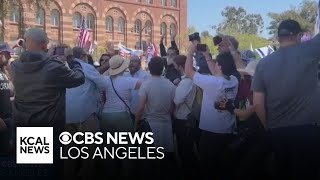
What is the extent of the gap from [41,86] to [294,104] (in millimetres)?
2215

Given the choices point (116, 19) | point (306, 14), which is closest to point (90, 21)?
point (116, 19)

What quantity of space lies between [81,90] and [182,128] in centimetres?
139

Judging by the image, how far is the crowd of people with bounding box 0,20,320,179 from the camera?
407 centimetres

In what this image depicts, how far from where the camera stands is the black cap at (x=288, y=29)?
4152 mm

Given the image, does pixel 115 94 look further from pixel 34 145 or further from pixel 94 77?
pixel 34 145

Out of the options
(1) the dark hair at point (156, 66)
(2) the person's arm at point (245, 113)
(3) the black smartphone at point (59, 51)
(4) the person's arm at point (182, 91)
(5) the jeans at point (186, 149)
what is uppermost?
(3) the black smartphone at point (59, 51)

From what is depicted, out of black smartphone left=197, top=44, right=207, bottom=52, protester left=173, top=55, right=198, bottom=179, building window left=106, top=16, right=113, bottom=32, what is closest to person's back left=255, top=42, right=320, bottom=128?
black smartphone left=197, top=44, right=207, bottom=52

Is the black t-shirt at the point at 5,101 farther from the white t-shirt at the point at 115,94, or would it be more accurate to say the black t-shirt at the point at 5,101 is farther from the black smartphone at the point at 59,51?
the white t-shirt at the point at 115,94

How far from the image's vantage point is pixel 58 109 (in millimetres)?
4633

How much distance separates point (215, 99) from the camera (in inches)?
201

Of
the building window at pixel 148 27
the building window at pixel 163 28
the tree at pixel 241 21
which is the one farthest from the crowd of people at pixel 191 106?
the tree at pixel 241 21

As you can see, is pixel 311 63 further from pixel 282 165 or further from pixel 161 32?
pixel 161 32

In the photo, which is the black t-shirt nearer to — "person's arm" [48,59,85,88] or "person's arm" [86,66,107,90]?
"person's arm" [86,66,107,90]

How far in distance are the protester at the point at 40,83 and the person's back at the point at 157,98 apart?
4.53ft
